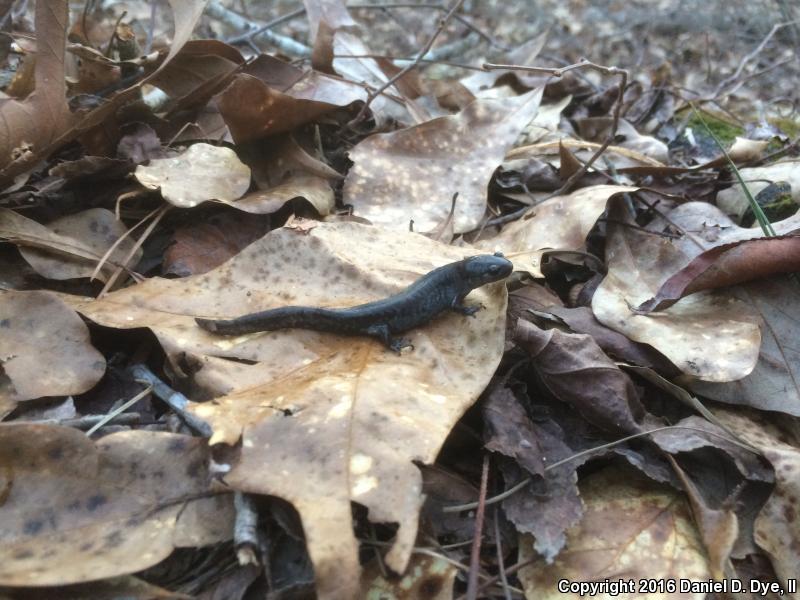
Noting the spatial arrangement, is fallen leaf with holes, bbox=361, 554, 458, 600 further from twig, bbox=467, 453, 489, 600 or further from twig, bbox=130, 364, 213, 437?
twig, bbox=130, 364, 213, 437

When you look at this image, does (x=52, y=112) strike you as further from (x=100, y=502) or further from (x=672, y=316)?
(x=672, y=316)

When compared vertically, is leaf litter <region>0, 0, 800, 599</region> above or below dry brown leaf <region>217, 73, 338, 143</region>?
below

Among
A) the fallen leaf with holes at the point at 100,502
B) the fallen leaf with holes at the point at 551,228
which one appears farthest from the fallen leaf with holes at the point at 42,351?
the fallen leaf with holes at the point at 551,228

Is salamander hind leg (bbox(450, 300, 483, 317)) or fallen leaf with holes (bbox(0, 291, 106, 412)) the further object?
salamander hind leg (bbox(450, 300, 483, 317))

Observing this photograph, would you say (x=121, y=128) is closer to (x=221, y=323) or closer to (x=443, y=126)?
(x=221, y=323)

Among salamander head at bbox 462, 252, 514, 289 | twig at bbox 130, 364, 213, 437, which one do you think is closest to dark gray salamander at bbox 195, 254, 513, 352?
salamander head at bbox 462, 252, 514, 289

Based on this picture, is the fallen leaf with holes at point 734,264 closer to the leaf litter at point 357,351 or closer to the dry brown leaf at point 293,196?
the leaf litter at point 357,351

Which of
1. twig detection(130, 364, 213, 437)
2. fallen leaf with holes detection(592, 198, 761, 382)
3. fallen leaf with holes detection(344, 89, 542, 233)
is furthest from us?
fallen leaf with holes detection(344, 89, 542, 233)
